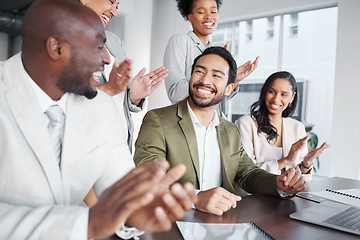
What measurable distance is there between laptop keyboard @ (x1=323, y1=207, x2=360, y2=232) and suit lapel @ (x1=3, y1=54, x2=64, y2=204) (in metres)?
1.04

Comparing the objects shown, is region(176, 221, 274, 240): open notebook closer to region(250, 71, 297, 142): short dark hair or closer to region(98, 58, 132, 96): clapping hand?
region(98, 58, 132, 96): clapping hand

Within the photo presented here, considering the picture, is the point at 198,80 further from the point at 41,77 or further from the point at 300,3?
the point at 300,3

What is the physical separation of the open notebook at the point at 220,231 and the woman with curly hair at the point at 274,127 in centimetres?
160

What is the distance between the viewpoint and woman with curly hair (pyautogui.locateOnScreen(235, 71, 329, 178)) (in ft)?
9.64

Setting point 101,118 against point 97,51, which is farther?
point 101,118

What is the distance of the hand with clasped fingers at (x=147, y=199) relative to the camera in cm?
71

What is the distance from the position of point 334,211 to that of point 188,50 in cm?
163

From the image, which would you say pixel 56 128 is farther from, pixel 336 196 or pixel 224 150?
pixel 336 196

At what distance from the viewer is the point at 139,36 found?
7.52m

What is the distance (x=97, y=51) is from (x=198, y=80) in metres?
1.25

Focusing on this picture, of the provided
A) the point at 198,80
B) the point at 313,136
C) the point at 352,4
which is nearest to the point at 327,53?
the point at 352,4

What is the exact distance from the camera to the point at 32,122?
999mm

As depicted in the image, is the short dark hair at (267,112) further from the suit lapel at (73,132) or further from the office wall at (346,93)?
the office wall at (346,93)

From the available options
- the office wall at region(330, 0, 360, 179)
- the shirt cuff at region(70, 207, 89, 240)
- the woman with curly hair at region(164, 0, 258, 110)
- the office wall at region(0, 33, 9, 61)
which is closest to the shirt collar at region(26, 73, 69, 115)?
the shirt cuff at region(70, 207, 89, 240)
